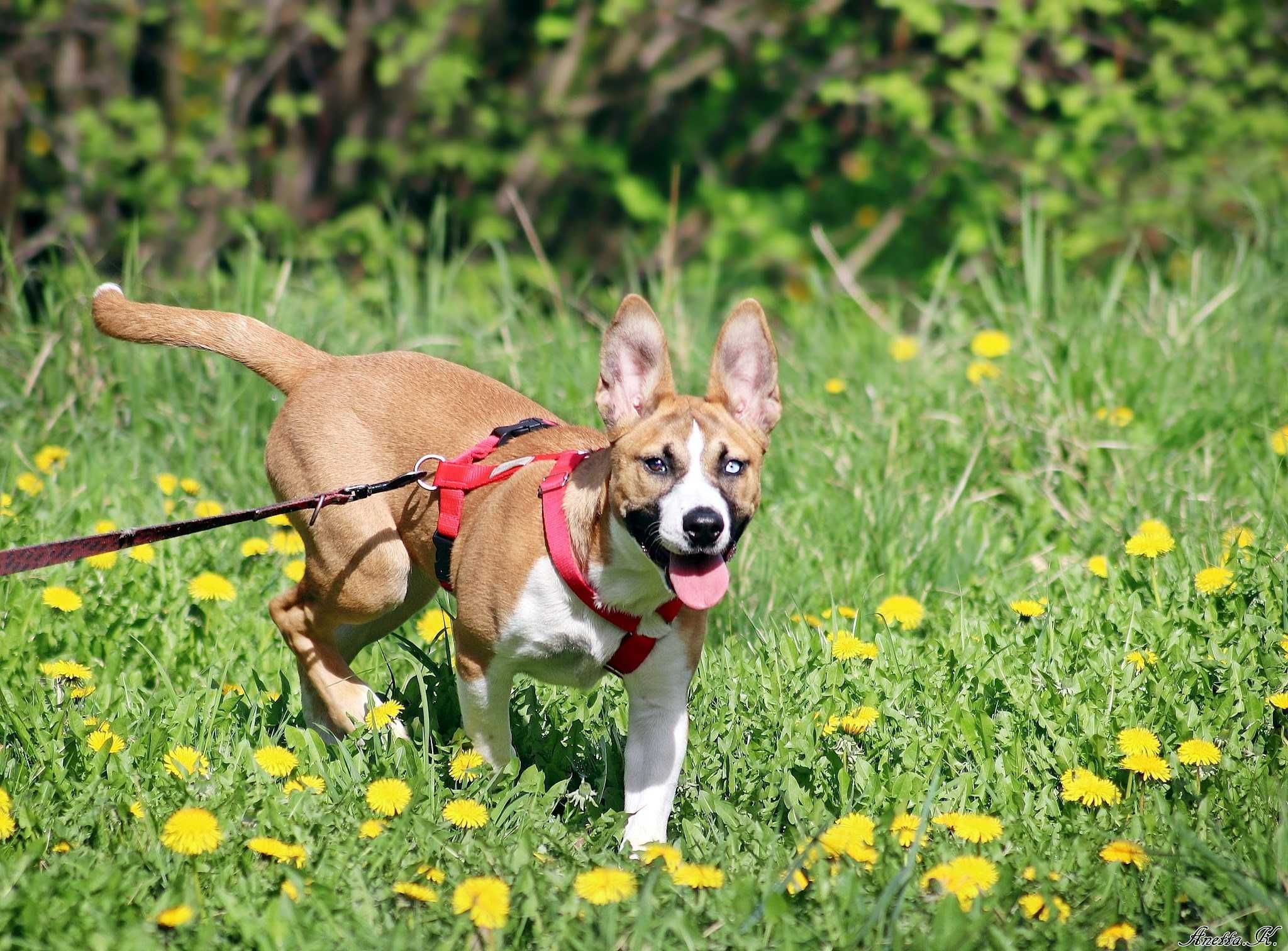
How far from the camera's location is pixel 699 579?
3.22 metres

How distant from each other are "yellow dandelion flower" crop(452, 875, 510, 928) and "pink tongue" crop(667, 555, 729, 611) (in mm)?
781

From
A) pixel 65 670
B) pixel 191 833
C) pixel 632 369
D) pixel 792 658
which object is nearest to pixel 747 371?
pixel 632 369

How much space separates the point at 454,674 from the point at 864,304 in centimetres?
341

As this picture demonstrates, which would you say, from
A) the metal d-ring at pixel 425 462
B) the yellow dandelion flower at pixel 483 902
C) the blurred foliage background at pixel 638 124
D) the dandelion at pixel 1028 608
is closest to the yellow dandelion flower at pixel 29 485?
the metal d-ring at pixel 425 462

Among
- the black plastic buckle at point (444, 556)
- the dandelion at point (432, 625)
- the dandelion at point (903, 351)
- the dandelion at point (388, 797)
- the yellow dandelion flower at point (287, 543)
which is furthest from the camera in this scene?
the dandelion at point (903, 351)

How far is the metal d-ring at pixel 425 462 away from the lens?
3789mm

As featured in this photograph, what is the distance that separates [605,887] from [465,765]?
690 mm

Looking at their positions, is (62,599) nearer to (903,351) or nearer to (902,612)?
(902,612)

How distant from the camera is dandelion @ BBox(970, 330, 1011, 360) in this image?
5.82 meters

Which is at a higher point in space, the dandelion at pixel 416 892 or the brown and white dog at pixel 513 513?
the brown and white dog at pixel 513 513

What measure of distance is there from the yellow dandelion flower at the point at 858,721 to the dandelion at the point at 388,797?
104 centimetres

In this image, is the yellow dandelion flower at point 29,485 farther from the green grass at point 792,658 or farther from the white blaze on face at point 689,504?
the white blaze on face at point 689,504

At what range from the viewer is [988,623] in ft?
13.5

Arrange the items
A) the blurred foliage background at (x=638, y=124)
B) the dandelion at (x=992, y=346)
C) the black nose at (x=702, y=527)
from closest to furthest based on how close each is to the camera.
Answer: the black nose at (x=702, y=527), the dandelion at (x=992, y=346), the blurred foliage background at (x=638, y=124)
